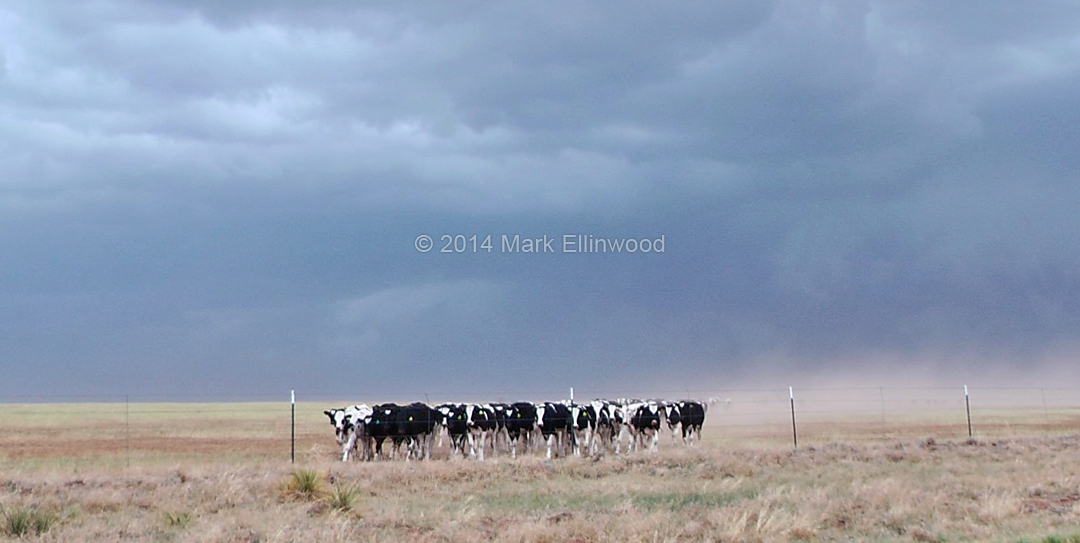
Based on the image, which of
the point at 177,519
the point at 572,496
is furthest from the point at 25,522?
the point at 572,496

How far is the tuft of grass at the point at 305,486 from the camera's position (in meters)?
16.8

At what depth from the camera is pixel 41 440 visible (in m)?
33.5

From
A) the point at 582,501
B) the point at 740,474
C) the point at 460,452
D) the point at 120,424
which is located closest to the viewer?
the point at 582,501

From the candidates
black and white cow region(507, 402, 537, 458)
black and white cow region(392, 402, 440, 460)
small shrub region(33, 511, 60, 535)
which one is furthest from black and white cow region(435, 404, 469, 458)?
small shrub region(33, 511, 60, 535)

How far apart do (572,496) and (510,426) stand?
13.1 meters

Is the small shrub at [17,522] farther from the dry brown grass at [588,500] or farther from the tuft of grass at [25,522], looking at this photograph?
the dry brown grass at [588,500]

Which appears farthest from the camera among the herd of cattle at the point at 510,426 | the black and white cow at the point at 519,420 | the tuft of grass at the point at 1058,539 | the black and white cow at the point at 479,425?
the black and white cow at the point at 519,420

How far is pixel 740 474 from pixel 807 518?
835cm

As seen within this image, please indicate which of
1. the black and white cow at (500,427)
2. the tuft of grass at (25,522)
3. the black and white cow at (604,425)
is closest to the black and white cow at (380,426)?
the black and white cow at (500,427)

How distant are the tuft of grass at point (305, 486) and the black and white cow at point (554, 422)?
14362 millimetres

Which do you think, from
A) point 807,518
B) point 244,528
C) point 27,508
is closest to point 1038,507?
point 807,518

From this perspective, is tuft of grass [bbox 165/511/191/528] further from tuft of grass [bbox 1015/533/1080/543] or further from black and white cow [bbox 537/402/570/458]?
black and white cow [bbox 537/402/570/458]

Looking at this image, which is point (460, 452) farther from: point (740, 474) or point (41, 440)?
point (41, 440)

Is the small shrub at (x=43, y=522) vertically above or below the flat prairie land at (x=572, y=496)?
above
